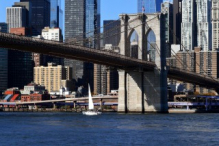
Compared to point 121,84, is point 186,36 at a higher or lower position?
higher

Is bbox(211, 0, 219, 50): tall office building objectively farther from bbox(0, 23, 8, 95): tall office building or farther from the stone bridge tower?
the stone bridge tower

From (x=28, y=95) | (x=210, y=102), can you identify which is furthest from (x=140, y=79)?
(x=28, y=95)

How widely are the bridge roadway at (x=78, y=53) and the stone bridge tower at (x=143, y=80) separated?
116 centimetres

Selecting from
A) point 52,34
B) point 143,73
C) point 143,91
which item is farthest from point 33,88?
point 143,91

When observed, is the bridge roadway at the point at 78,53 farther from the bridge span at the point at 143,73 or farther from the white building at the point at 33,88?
the white building at the point at 33,88

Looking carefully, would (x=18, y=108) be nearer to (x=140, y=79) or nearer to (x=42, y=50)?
(x=140, y=79)

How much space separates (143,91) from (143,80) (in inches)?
43.9

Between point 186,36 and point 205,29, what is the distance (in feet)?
17.7

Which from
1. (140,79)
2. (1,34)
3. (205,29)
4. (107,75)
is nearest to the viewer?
(1,34)

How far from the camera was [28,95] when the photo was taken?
5389 inches

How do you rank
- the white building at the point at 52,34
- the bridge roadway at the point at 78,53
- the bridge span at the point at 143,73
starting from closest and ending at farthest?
the bridge roadway at the point at 78,53 → the bridge span at the point at 143,73 → the white building at the point at 52,34

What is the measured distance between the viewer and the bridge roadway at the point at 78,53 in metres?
58.1

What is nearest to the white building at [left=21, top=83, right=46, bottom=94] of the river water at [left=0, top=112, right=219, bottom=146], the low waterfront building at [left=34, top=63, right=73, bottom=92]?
the low waterfront building at [left=34, top=63, right=73, bottom=92]

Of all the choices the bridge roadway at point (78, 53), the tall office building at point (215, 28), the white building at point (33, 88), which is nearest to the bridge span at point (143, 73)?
Result: the bridge roadway at point (78, 53)
